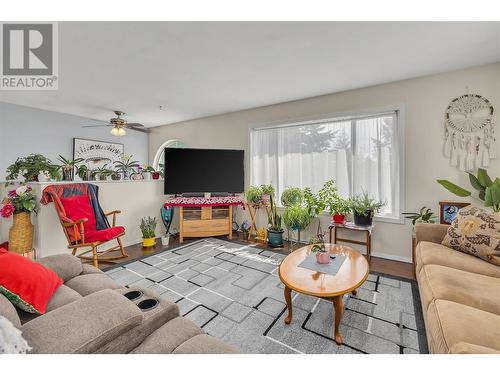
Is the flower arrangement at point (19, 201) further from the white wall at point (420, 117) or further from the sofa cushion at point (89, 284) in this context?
the white wall at point (420, 117)

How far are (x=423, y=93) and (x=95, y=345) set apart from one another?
3.74 m

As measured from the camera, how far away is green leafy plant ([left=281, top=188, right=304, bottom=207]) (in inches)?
141

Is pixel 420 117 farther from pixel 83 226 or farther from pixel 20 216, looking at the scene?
pixel 20 216

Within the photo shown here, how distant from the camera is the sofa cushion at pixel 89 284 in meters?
1.41

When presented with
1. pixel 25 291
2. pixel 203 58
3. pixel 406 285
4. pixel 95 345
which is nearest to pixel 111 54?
pixel 203 58

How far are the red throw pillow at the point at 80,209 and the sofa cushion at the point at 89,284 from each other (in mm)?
1524

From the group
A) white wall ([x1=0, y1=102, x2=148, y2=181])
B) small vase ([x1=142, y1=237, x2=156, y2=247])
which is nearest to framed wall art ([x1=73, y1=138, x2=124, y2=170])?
white wall ([x1=0, y1=102, x2=148, y2=181])

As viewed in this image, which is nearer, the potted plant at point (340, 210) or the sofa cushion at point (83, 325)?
the sofa cushion at point (83, 325)

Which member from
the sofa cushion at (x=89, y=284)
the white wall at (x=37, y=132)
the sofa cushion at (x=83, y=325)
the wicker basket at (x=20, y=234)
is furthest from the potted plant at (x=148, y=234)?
the sofa cushion at (x=83, y=325)

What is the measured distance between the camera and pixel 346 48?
2.14 metres

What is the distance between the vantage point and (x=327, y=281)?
63.7 inches

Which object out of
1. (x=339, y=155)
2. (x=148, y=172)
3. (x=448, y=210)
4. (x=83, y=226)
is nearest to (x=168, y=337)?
(x=83, y=226)

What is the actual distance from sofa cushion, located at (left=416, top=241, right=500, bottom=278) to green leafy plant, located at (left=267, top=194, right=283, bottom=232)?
195 centimetres

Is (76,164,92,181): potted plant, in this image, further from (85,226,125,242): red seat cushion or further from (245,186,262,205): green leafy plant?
(245,186,262,205): green leafy plant
